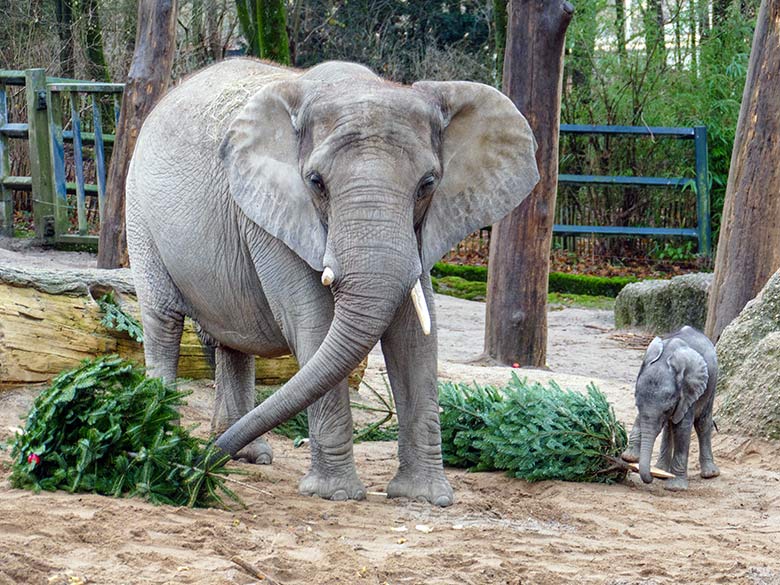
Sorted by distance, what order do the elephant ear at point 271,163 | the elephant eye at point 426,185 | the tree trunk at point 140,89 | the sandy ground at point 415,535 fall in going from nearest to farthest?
the sandy ground at point 415,535 → the elephant eye at point 426,185 → the elephant ear at point 271,163 → the tree trunk at point 140,89

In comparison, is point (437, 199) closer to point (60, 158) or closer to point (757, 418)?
point (757, 418)

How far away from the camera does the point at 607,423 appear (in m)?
6.93

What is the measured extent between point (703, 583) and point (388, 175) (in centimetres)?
214

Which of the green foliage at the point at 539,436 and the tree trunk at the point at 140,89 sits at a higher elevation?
the tree trunk at the point at 140,89

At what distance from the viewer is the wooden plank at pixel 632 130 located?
18453mm

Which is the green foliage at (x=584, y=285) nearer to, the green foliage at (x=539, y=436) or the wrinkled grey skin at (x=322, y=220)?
the green foliage at (x=539, y=436)

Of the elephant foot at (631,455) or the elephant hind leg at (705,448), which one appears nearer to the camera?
the elephant foot at (631,455)

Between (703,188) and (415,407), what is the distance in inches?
511

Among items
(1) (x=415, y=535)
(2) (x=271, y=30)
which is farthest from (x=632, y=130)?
(1) (x=415, y=535)

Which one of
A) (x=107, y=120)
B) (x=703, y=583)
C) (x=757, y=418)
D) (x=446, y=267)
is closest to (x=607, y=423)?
(x=757, y=418)

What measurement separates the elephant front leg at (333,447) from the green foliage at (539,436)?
101 centimetres

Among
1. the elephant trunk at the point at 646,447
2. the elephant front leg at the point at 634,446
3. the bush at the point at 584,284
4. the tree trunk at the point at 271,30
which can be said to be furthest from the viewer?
the tree trunk at the point at 271,30

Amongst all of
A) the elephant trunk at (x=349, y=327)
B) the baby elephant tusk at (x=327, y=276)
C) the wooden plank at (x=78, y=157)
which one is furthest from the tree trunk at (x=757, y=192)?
the wooden plank at (x=78, y=157)

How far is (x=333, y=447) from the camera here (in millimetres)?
6137
